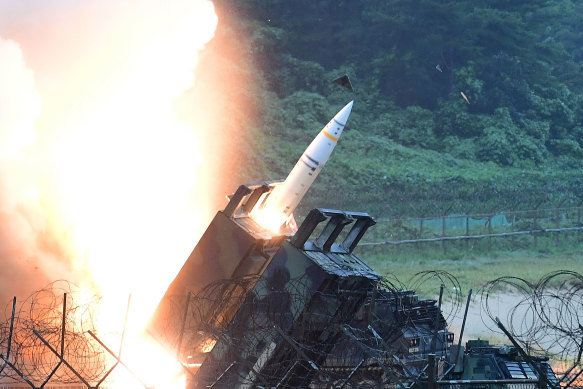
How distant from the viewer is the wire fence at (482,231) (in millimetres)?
33750

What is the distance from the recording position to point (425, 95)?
157 feet

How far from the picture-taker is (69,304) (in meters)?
20.2

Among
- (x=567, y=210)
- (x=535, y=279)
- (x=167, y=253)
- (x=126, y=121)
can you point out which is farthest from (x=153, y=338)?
(x=567, y=210)

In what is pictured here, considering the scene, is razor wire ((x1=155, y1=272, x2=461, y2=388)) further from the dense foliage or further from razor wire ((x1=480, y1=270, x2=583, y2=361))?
the dense foliage

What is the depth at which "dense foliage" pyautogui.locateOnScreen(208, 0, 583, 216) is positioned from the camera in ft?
133

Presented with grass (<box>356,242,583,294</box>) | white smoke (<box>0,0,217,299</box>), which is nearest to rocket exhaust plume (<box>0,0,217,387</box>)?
white smoke (<box>0,0,217,299</box>)

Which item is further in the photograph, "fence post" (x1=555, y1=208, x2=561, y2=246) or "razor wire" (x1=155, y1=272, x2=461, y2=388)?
"fence post" (x1=555, y1=208, x2=561, y2=246)

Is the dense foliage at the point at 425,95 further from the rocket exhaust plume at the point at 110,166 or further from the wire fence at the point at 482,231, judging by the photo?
the rocket exhaust plume at the point at 110,166

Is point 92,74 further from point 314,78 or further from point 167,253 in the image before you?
point 314,78

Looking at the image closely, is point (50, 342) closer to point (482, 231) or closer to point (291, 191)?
point (291, 191)

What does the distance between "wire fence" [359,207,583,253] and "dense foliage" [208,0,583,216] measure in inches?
81.8

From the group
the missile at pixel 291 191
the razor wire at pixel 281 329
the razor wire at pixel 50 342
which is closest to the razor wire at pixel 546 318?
the razor wire at pixel 281 329

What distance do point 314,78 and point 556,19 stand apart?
1220 cm

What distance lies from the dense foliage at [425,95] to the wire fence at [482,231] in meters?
2.08
